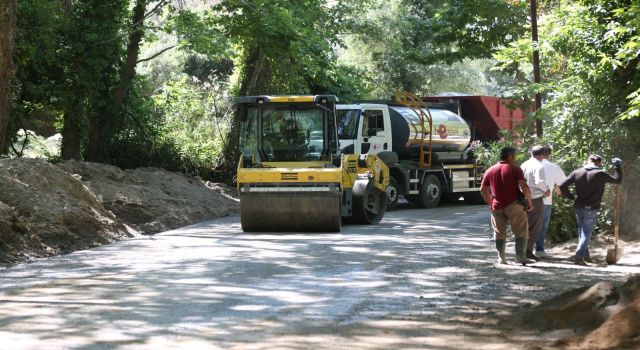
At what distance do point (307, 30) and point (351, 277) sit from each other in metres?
16.6

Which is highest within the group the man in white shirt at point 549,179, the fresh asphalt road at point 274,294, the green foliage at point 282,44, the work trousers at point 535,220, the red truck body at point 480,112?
the green foliage at point 282,44

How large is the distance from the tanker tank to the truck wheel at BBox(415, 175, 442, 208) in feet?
2.05

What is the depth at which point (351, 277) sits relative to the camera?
42.3ft

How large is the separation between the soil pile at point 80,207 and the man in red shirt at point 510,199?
7.19 meters

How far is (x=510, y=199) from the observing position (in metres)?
14.1

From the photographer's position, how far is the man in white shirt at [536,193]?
48.6 ft

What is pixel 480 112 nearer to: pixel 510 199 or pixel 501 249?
pixel 501 249

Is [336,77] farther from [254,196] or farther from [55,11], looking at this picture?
[254,196]

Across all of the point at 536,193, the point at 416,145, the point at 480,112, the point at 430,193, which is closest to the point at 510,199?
the point at 536,193

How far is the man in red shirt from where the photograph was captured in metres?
14.1

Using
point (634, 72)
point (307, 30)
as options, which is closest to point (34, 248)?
point (634, 72)

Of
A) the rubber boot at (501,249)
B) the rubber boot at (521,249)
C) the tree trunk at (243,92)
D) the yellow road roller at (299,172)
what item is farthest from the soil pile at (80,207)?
the rubber boot at (521,249)

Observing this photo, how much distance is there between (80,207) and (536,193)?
28.6 feet

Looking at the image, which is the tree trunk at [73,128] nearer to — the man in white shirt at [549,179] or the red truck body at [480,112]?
the red truck body at [480,112]
